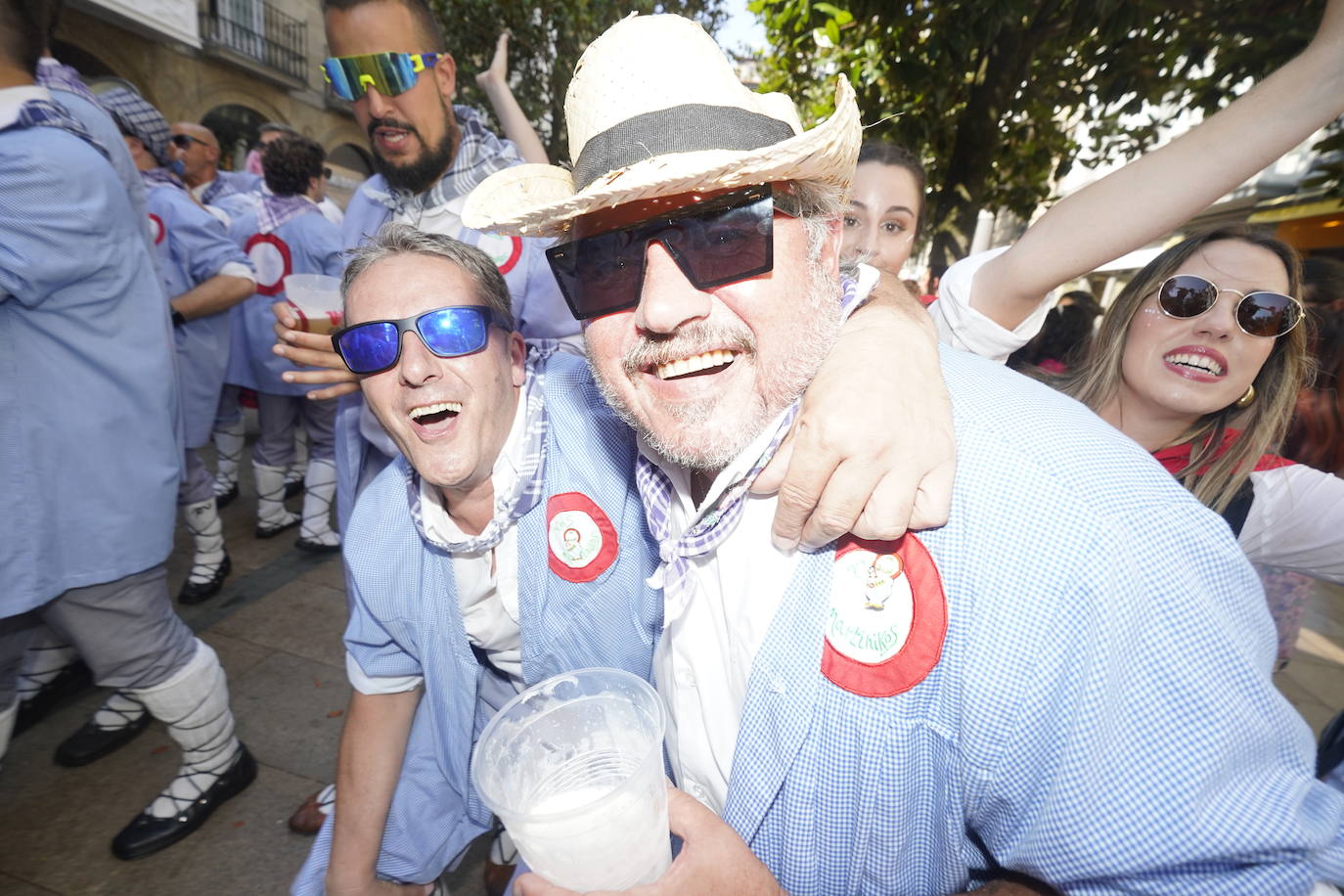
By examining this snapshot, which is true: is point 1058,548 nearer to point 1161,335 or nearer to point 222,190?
point 1161,335

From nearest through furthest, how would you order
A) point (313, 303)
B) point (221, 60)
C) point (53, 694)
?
point (313, 303)
point (53, 694)
point (221, 60)

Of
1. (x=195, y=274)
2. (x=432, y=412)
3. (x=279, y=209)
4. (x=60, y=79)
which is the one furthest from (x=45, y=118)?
(x=279, y=209)

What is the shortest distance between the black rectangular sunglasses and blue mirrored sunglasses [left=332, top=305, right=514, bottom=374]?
67 centimetres

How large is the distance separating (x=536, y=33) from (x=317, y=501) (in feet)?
33.8

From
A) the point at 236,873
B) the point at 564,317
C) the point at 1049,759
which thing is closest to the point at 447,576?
the point at 564,317

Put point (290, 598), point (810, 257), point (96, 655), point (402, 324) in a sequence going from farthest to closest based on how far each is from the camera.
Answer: point (290, 598), point (96, 655), point (402, 324), point (810, 257)

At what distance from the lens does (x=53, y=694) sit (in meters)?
3.26

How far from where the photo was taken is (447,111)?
110 inches

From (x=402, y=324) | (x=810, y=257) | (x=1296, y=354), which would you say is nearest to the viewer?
(x=810, y=257)

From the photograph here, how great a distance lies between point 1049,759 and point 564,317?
229cm

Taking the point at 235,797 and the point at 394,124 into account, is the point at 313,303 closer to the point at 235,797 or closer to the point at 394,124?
the point at 394,124

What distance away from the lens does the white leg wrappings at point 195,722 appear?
244 centimetres

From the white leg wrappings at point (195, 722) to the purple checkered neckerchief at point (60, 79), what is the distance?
2.12 m

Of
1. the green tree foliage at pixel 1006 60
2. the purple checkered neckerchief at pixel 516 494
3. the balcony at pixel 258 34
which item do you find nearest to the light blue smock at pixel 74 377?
the purple checkered neckerchief at pixel 516 494
